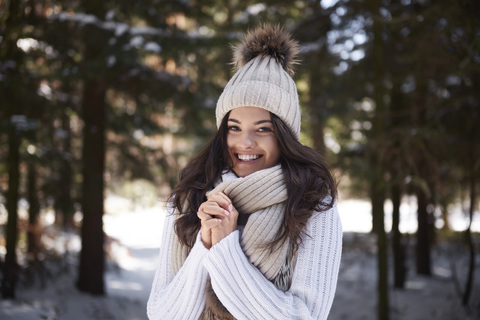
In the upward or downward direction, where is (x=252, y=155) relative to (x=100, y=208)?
upward

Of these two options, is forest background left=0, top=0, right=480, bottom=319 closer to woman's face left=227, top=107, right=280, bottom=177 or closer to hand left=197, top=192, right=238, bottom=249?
woman's face left=227, top=107, right=280, bottom=177

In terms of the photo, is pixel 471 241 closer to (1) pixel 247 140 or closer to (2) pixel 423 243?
(2) pixel 423 243

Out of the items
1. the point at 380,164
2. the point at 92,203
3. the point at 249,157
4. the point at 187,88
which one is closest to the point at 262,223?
the point at 249,157

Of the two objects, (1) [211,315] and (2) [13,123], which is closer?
(1) [211,315]

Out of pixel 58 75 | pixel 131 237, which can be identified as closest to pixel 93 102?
pixel 58 75

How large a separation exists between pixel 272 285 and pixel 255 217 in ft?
0.98

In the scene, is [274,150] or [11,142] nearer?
[274,150]

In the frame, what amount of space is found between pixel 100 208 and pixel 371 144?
508cm

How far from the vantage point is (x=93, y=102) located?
324 inches

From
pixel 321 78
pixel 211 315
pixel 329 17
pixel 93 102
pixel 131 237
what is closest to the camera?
pixel 211 315

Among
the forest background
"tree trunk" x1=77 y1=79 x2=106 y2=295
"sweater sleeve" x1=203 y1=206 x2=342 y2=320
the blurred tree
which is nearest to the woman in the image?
"sweater sleeve" x1=203 y1=206 x2=342 y2=320

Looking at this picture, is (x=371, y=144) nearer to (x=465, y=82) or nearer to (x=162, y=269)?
(x=465, y=82)

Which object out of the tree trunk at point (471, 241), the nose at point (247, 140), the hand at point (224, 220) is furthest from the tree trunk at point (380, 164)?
the hand at point (224, 220)

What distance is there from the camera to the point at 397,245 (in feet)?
29.5
